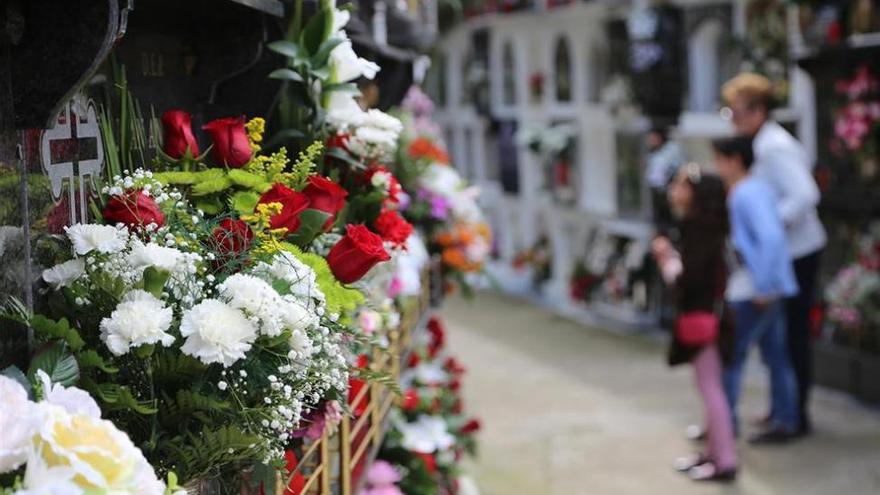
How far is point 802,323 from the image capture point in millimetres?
6965

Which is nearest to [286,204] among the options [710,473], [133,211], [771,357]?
[133,211]

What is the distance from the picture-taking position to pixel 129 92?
2.35 meters

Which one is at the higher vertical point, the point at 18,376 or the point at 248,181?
the point at 248,181

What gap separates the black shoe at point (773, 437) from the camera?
22.6 ft

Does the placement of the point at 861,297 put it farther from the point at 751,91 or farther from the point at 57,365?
the point at 57,365

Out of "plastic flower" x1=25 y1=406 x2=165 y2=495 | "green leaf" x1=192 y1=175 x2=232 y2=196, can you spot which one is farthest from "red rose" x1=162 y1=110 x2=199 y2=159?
"plastic flower" x1=25 y1=406 x2=165 y2=495

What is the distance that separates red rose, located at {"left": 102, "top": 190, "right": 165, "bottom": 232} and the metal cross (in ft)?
0.18

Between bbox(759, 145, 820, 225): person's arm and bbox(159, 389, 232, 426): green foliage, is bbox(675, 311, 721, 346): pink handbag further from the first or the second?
bbox(159, 389, 232, 426): green foliage

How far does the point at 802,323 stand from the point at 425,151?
2.54 meters

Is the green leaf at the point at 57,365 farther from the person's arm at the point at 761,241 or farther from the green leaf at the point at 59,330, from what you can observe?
the person's arm at the point at 761,241

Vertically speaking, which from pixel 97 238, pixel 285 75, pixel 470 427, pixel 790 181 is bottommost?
pixel 470 427

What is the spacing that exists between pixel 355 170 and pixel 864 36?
5.32m

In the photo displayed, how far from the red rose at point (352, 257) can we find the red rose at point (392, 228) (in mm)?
382

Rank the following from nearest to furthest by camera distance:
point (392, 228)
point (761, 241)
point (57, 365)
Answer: point (57, 365) → point (392, 228) → point (761, 241)
